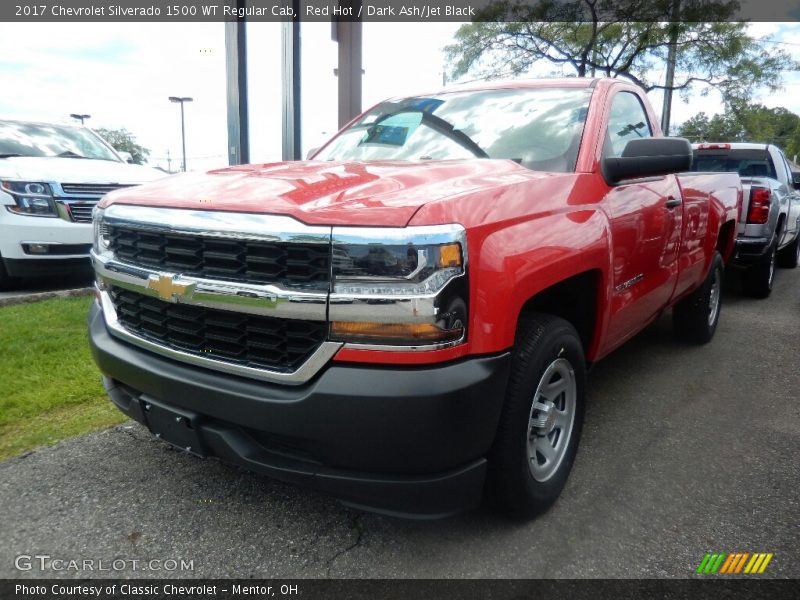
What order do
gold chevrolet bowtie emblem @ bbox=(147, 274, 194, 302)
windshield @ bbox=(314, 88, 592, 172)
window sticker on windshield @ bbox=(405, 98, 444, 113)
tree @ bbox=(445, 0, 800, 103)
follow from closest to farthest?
gold chevrolet bowtie emblem @ bbox=(147, 274, 194, 302) < windshield @ bbox=(314, 88, 592, 172) < window sticker on windshield @ bbox=(405, 98, 444, 113) < tree @ bbox=(445, 0, 800, 103)

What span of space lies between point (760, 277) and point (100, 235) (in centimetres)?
709

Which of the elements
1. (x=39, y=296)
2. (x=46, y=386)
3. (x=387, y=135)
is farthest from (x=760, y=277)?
(x=39, y=296)

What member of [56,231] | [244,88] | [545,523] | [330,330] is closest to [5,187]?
[56,231]

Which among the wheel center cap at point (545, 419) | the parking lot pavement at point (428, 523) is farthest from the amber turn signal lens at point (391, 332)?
the parking lot pavement at point (428, 523)

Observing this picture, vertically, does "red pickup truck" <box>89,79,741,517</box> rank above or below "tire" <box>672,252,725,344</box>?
above

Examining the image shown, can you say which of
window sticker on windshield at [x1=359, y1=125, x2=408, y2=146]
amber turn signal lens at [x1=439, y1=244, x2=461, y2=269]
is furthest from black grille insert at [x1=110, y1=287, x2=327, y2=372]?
window sticker on windshield at [x1=359, y1=125, x2=408, y2=146]

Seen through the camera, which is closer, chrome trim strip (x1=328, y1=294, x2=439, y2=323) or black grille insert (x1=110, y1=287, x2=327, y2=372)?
chrome trim strip (x1=328, y1=294, x2=439, y2=323)

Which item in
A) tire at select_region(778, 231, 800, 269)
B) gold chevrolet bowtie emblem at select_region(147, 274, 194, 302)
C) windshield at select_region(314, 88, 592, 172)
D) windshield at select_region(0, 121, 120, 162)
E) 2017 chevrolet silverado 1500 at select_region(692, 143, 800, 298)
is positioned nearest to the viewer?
gold chevrolet bowtie emblem at select_region(147, 274, 194, 302)

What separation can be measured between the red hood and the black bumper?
496 mm

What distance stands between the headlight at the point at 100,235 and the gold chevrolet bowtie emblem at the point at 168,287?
463 mm

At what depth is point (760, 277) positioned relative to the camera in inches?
278

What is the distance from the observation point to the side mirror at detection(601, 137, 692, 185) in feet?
9.30

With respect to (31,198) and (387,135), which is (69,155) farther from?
(387,135)

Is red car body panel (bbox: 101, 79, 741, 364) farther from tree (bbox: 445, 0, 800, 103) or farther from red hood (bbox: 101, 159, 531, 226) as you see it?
tree (bbox: 445, 0, 800, 103)
